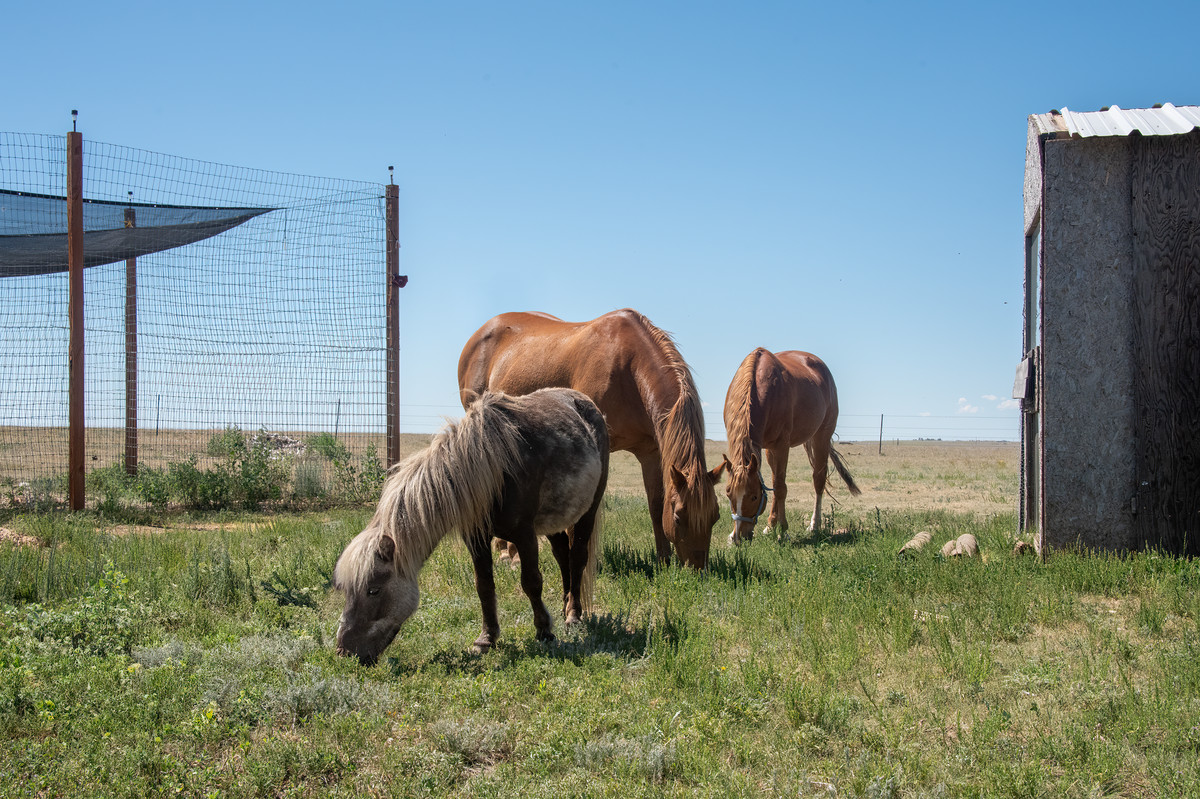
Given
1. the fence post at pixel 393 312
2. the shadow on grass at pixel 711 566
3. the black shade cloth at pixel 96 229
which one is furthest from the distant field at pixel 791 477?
the shadow on grass at pixel 711 566

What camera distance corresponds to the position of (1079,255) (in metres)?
6.56

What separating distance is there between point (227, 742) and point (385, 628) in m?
0.99

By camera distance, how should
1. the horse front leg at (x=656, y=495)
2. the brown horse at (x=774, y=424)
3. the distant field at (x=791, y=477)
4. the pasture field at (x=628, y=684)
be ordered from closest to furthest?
the pasture field at (x=628, y=684), the horse front leg at (x=656, y=495), the brown horse at (x=774, y=424), the distant field at (x=791, y=477)

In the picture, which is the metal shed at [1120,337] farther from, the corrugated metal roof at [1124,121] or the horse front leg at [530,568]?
the horse front leg at [530,568]

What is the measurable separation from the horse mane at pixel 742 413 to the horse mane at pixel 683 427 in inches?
49.8

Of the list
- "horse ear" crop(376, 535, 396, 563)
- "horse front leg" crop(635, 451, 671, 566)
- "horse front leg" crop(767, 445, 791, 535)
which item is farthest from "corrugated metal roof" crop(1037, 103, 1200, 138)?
"horse ear" crop(376, 535, 396, 563)

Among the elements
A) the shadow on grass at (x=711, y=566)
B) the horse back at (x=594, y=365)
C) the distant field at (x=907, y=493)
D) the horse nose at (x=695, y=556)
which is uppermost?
the horse back at (x=594, y=365)

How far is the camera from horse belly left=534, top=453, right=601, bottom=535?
4914mm

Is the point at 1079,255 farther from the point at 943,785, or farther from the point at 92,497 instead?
the point at 92,497

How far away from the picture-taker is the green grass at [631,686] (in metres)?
3.05

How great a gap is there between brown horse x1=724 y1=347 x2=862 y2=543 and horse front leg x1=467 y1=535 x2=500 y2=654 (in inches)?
112

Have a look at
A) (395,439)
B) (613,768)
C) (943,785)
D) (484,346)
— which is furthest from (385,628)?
(395,439)

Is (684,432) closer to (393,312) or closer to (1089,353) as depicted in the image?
(1089,353)

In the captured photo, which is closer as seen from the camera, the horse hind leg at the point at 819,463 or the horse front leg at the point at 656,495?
the horse front leg at the point at 656,495
